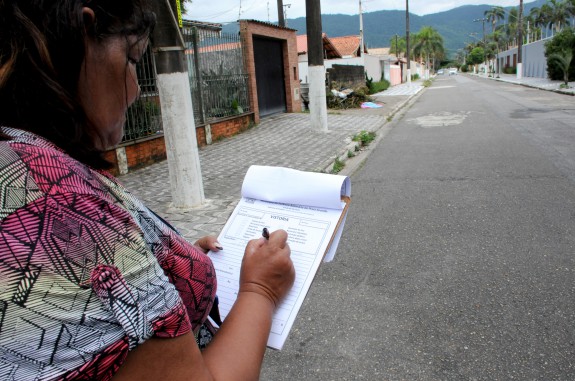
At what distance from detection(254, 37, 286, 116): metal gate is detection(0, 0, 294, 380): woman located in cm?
1295

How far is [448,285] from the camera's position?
330cm

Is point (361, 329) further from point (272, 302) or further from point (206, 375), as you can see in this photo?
point (206, 375)

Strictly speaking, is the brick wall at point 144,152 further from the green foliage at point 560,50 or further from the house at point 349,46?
the house at point 349,46

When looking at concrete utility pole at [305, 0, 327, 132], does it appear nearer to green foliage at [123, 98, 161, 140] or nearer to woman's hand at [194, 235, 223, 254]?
green foliage at [123, 98, 161, 140]

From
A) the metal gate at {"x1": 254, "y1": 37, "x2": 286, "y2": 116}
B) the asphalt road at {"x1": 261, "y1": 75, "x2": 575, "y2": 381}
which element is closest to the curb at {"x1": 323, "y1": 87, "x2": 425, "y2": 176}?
the asphalt road at {"x1": 261, "y1": 75, "x2": 575, "y2": 381}

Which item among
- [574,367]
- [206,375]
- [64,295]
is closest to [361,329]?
[574,367]

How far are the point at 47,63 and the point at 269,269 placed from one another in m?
0.65

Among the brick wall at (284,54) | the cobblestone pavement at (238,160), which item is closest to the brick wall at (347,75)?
the brick wall at (284,54)

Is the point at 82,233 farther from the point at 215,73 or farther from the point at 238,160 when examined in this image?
the point at 215,73

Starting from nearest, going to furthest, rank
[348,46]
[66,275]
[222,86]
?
[66,275] < [222,86] < [348,46]

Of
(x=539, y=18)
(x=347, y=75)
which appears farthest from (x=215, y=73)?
(x=539, y=18)

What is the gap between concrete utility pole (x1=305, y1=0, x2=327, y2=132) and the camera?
416 inches

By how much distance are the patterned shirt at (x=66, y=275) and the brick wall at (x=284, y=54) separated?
12.2m

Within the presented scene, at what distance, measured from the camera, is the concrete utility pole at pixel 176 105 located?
487 cm
